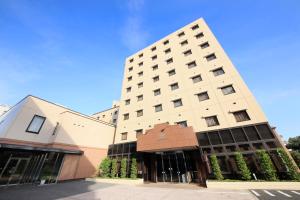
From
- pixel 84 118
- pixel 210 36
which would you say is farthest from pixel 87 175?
pixel 210 36

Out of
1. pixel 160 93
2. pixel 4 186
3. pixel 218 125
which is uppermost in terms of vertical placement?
pixel 160 93

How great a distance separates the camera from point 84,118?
23375mm

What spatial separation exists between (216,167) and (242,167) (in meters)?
2.18

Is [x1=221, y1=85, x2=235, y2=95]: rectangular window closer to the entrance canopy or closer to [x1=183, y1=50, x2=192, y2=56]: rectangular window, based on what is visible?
the entrance canopy

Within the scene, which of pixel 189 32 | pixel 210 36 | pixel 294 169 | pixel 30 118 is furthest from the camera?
pixel 189 32

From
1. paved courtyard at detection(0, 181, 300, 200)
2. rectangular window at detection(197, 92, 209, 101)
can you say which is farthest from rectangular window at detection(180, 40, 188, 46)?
paved courtyard at detection(0, 181, 300, 200)

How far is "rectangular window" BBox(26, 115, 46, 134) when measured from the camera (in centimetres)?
1813

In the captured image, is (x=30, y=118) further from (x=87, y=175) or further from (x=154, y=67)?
(x=154, y=67)

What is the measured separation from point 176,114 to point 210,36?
13973 mm

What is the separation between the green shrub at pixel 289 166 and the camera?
1110 cm

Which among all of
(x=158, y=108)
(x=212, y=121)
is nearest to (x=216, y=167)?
(x=212, y=121)

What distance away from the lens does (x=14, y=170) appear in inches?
614

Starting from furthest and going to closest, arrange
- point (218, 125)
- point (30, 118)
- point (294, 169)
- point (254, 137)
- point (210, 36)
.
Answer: point (210, 36) → point (30, 118) → point (218, 125) → point (254, 137) → point (294, 169)

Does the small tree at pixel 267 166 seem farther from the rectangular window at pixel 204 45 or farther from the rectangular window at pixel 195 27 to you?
the rectangular window at pixel 195 27
